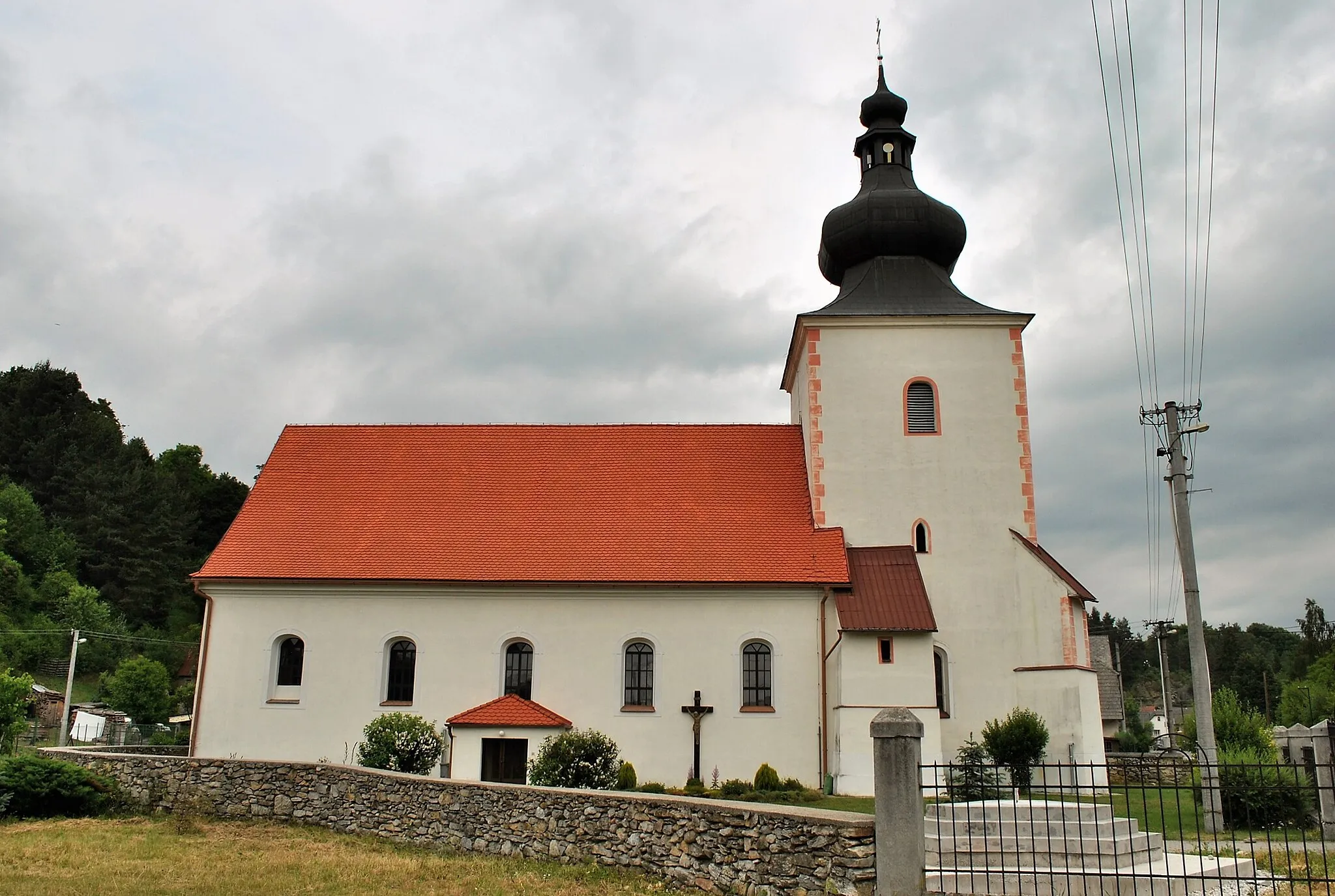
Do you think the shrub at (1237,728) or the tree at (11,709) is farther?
the tree at (11,709)

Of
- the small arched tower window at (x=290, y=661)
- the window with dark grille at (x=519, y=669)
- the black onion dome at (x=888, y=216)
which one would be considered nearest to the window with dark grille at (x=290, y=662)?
the small arched tower window at (x=290, y=661)

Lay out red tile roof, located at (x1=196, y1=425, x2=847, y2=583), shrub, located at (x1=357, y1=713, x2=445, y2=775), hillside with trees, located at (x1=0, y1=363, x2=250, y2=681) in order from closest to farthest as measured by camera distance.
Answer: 1. shrub, located at (x1=357, y1=713, x2=445, y2=775)
2. red tile roof, located at (x1=196, y1=425, x2=847, y2=583)
3. hillside with trees, located at (x1=0, y1=363, x2=250, y2=681)

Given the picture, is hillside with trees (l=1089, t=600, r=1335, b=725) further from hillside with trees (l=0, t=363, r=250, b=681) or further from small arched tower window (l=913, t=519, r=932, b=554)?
hillside with trees (l=0, t=363, r=250, b=681)

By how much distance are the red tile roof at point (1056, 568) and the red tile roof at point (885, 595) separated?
98.8 inches

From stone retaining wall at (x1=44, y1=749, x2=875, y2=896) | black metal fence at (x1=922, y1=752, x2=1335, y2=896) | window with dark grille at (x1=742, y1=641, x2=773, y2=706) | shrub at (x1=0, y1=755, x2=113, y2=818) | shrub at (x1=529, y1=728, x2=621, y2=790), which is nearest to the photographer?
black metal fence at (x1=922, y1=752, x2=1335, y2=896)

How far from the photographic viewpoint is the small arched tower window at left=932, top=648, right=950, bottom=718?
75.0ft

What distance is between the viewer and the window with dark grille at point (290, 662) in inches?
943

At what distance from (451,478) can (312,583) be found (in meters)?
4.48

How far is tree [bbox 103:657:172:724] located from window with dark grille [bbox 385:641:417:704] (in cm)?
2578

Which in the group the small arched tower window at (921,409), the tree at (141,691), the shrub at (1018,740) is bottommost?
the shrub at (1018,740)

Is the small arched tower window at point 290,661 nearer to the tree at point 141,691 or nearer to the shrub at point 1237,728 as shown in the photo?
the shrub at point 1237,728

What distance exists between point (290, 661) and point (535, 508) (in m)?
6.79

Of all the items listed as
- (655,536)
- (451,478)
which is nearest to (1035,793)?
(655,536)

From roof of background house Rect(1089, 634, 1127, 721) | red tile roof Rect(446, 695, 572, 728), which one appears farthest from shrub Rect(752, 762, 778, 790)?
roof of background house Rect(1089, 634, 1127, 721)
